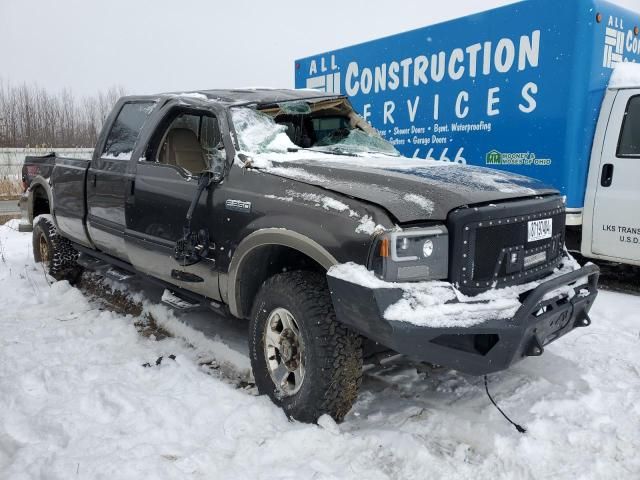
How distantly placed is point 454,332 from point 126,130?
11.6 feet

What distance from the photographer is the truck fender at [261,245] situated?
2.81 m

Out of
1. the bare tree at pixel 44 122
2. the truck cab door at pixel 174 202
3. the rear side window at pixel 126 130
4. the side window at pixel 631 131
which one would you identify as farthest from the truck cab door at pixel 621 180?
the bare tree at pixel 44 122

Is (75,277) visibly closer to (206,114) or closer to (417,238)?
(206,114)

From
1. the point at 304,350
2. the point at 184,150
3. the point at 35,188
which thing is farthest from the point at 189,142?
the point at 35,188

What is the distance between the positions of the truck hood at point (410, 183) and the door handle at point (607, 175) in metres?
2.50

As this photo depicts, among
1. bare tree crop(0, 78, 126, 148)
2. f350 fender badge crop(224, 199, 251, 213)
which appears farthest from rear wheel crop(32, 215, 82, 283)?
bare tree crop(0, 78, 126, 148)

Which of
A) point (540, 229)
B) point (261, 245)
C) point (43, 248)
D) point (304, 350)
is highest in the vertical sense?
point (540, 229)

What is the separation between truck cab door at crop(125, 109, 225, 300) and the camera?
363cm

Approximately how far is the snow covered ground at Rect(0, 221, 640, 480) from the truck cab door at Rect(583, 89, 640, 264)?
1501 millimetres

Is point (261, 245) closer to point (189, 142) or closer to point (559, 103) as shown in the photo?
point (189, 142)

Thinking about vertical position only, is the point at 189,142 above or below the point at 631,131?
below

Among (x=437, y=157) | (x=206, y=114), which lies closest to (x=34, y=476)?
(x=206, y=114)

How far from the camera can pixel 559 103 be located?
5.36m

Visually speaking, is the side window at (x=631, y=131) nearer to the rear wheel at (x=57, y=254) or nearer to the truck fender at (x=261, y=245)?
the truck fender at (x=261, y=245)
